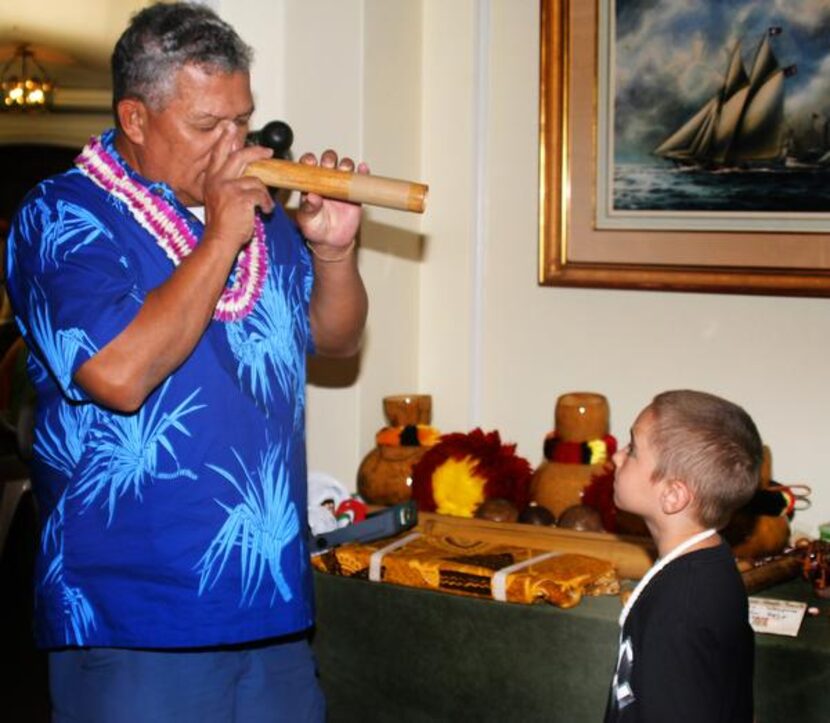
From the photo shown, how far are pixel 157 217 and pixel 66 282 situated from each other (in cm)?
16

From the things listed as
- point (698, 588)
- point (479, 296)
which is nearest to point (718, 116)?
point (479, 296)

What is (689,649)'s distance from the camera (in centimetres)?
146

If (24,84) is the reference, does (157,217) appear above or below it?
below

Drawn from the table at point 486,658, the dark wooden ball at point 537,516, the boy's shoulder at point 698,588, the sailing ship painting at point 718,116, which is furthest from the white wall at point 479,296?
the boy's shoulder at point 698,588

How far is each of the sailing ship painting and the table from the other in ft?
2.21

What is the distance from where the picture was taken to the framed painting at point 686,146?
229 centimetres

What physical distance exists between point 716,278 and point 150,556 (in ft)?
4.17

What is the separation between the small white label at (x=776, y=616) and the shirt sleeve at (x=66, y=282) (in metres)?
1.02

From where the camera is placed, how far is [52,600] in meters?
1.50

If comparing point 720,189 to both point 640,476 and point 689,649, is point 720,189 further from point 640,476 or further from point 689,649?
point 689,649

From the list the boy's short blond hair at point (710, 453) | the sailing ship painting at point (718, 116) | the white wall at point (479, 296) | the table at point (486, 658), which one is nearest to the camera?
the boy's short blond hair at point (710, 453)

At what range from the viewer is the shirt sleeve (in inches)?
55.9

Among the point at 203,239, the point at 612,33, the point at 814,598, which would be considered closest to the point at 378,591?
the point at 814,598

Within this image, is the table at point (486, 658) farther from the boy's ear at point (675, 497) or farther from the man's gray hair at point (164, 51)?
the man's gray hair at point (164, 51)
